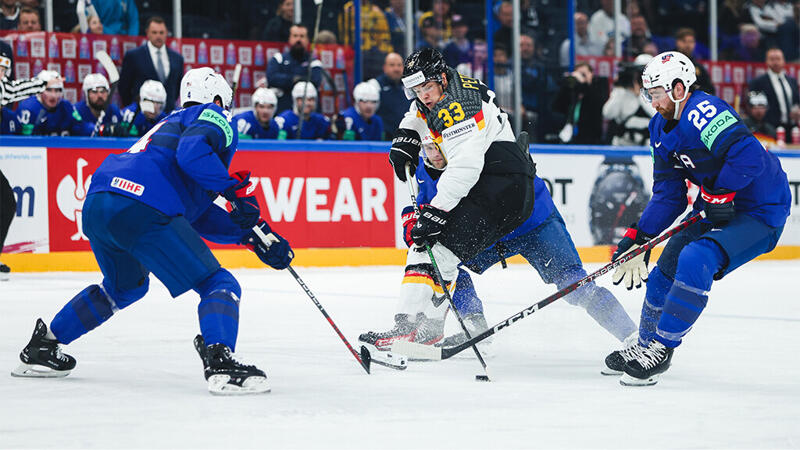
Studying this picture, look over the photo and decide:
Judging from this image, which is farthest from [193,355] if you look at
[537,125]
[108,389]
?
[537,125]

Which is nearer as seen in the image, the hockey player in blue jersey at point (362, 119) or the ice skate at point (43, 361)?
the ice skate at point (43, 361)

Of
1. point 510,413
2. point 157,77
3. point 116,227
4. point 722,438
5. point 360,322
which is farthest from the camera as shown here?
point 157,77

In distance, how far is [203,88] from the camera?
4.37 meters

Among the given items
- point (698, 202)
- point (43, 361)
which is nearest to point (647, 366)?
point (698, 202)

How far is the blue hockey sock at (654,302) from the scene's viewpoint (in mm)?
4730

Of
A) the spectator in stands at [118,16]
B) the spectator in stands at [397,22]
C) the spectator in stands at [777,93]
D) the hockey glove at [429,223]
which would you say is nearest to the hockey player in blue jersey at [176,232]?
the hockey glove at [429,223]

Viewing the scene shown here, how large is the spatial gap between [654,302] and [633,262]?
18 cm

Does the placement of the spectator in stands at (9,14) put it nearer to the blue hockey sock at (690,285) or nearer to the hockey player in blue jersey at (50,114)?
the hockey player in blue jersey at (50,114)

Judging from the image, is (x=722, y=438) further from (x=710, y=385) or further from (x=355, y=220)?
(x=355, y=220)

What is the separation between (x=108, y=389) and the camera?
4.11m

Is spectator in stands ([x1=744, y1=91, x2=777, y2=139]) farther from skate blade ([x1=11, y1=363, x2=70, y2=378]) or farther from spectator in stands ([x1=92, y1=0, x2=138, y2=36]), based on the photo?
skate blade ([x1=11, y1=363, x2=70, y2=378])

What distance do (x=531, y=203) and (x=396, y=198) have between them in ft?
20.4

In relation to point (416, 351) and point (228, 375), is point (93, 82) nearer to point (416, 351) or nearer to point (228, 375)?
point (416, 351)

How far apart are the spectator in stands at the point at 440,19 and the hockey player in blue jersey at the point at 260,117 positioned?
6.78ft
